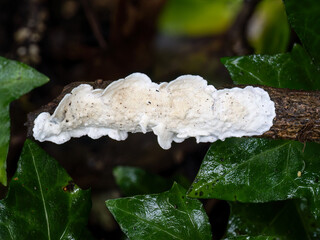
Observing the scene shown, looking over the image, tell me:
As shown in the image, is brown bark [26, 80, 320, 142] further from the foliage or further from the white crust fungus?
the foliage

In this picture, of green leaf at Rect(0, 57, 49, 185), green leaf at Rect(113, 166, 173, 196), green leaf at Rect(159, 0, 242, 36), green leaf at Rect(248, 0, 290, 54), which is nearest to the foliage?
green leaf at Rect(0, 57, 49, 185)

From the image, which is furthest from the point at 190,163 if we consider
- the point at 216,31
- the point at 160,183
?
the point at 216,31

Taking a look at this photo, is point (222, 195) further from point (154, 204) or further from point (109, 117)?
point (109, 117)

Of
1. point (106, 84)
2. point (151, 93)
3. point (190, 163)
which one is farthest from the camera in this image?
point (190, 163)

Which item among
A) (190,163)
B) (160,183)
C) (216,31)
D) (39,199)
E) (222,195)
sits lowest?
(190,163)

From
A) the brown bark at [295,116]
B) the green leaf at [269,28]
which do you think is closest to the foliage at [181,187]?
the brown bark at [295,116]

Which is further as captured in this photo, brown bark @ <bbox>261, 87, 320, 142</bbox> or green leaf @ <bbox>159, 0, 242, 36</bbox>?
green leaf @ <bbox>159, 0, 242, 36</bbox>

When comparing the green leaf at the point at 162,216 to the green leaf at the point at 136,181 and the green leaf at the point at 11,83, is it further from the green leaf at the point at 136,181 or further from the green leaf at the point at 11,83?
the green leaf at the point at 11,83
